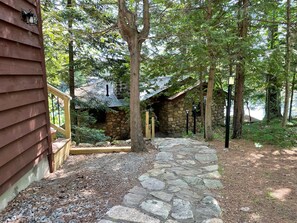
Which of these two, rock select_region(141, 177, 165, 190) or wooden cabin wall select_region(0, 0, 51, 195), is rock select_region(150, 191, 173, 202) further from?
wooden cabin wall select_region(0, 0, 51, 195)

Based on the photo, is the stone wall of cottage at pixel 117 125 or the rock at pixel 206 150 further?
the stone wall of cottage at pixel 117 125

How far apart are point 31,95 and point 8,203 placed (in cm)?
130

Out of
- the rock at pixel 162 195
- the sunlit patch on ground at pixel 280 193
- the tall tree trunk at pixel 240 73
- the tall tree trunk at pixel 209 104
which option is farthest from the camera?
the tall tree trunk at pixel 209 104

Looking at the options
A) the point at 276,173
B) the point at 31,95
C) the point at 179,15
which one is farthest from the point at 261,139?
the point at 31,95

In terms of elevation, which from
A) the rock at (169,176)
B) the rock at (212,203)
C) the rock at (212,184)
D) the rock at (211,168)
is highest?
the rock at (212,203)

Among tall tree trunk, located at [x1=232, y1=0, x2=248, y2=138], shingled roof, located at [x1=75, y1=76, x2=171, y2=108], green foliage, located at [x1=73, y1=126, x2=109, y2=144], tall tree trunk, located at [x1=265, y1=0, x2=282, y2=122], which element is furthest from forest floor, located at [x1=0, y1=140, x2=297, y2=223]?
tall tree trunk, located at [x1=265, y1=0, x2=282, y2=122]

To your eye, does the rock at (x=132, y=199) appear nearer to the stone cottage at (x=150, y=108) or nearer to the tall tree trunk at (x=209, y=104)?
the tall tree trunk at (x=209, y=104)

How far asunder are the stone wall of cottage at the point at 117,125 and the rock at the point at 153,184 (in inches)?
303

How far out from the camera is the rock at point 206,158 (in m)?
4.42

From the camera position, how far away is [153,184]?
10.3 ft

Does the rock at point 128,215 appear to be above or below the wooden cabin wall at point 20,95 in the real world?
below

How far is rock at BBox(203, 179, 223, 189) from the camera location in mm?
3227

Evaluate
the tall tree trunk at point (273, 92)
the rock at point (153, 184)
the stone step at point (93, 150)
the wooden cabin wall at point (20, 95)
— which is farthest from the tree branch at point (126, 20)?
the tall tree trunk at point (273, 92)

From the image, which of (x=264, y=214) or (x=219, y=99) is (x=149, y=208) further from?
(x=219, y=99)
